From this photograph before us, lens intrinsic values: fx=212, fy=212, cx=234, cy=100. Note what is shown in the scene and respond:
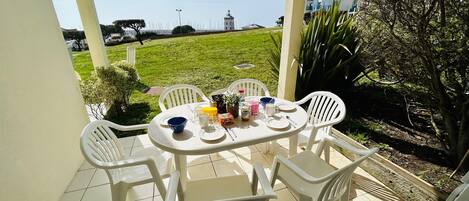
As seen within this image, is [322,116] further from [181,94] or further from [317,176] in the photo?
[181,94]

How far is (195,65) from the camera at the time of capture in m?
5.41

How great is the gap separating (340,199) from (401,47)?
140 cm

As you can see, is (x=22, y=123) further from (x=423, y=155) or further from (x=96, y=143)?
(x=423, y=155)

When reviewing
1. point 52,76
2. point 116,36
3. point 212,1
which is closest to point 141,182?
point 52,76

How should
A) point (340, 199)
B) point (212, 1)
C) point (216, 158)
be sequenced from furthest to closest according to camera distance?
1. point (212, 1)
2. point (216, 158)
3. point (340, 199)

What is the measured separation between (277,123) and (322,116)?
0.70 metres

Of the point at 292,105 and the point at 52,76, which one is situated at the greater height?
the point at 52,76

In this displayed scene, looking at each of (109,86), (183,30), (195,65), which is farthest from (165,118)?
(183,30)

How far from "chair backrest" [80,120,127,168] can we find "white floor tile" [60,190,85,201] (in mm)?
694

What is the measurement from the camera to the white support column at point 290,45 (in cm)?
261

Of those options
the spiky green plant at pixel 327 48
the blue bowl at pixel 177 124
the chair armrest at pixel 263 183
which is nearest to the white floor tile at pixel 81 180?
the blue bowl at pixel 177 124

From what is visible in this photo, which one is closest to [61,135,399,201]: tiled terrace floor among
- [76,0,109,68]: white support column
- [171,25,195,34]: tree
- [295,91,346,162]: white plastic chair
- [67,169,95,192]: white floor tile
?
[67,169,95,192]: white floor tile

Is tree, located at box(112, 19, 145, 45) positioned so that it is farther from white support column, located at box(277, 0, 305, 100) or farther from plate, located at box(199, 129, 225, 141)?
plate, located at box(199, 129, 225, 141)

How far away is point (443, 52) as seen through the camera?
63.7 inches
